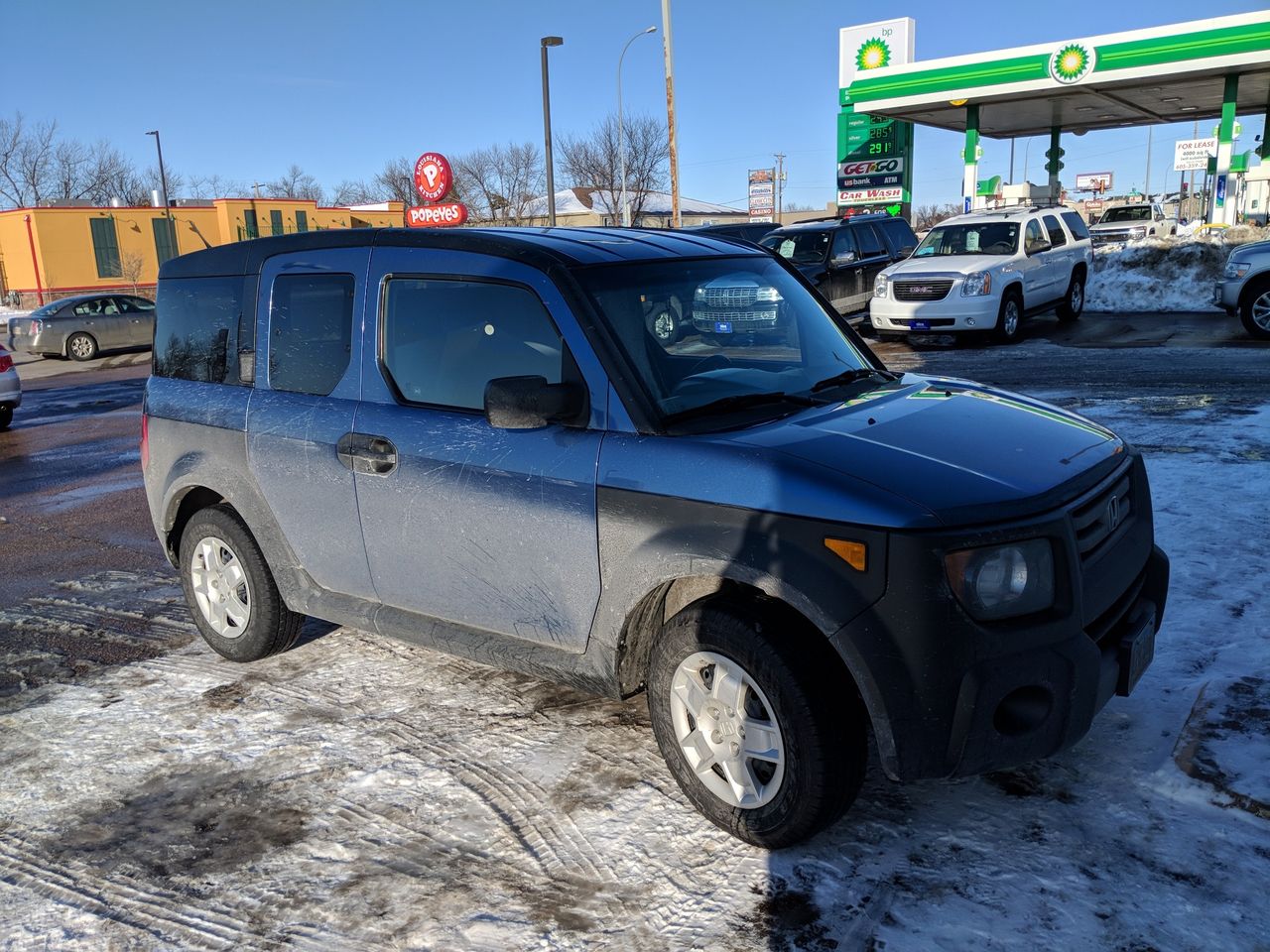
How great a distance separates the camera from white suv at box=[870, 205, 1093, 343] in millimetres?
15195

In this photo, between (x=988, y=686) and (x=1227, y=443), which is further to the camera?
(x=1227, y=443)

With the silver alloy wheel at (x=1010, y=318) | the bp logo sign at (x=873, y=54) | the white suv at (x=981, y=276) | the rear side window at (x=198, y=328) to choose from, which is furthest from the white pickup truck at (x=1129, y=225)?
the rear side window at (x=198, y=328)

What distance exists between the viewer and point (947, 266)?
50.7 feet

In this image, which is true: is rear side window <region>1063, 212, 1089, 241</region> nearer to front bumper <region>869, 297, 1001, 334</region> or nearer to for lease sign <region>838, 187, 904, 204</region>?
front bumper <region>869, 297, 1001, 334</region>

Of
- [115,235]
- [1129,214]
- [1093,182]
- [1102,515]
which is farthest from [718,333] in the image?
[1093,182]

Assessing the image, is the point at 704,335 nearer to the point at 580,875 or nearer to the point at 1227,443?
the point at 580,875

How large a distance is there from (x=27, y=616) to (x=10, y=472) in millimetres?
5539

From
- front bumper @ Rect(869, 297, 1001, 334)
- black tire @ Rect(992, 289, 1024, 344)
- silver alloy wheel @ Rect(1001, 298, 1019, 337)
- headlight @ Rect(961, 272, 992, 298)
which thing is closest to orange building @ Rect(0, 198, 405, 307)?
front bumper @ Rect(869, 297, 1001, 334)

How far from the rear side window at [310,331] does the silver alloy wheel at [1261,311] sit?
14034 mm

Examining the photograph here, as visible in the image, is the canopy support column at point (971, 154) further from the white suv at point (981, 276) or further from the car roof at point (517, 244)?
the car roof at point (517, 244)

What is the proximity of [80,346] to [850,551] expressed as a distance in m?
25.5

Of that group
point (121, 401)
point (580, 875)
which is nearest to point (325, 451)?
point (580, 875)

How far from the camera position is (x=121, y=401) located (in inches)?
622

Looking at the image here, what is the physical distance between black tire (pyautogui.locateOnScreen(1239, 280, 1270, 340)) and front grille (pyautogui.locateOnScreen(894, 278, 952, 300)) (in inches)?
156
